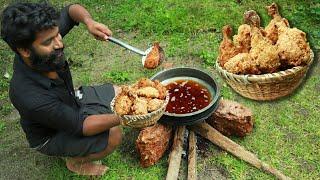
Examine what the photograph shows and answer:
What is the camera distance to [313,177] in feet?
14.6

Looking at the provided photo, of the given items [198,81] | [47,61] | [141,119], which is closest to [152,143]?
[141,119]

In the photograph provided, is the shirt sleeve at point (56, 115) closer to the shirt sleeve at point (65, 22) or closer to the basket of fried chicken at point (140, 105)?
the basket of fried chicken at point (140, 105)

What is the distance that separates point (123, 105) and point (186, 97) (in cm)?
124

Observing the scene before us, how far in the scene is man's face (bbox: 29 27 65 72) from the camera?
3.75 m

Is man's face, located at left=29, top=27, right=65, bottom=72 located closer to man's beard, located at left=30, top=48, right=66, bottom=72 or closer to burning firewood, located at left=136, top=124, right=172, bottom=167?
man's beard, located at left=30, top=48, right=66, bottom=72

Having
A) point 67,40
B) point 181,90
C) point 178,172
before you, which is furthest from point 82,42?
point 178,172

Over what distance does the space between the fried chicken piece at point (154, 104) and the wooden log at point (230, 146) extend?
41.1 inches

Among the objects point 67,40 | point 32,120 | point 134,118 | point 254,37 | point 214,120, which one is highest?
point 254,37

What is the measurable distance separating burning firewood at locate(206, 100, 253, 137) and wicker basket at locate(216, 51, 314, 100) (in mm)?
276

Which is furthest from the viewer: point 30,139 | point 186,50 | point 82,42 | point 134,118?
point 82,42

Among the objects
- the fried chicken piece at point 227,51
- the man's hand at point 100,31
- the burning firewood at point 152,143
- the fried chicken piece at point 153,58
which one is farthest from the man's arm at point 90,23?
the fried chicken piece at point 227,51

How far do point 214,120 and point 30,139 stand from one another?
6.72 ft

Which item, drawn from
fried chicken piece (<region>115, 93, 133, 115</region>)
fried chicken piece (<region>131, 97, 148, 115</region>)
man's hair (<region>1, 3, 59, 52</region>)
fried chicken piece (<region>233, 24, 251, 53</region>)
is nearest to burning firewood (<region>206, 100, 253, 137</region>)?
fried chicken piece (<region>233, 24, 251, 53</region>)

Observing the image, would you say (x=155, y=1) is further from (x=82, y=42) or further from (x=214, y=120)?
(x=214, y=120)
